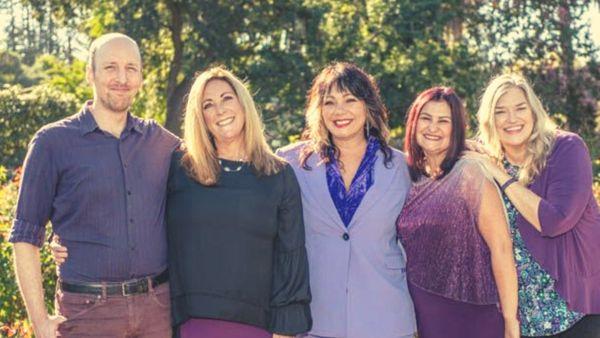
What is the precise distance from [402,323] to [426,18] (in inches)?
547

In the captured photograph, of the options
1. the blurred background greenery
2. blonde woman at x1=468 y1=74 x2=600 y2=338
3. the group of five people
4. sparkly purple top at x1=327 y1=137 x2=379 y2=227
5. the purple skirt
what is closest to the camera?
the group of five people

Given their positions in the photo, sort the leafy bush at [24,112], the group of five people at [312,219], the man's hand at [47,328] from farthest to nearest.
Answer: the leafy bush at [24,112] < the group of five people at [312,219] < the man's hand at [47,328]

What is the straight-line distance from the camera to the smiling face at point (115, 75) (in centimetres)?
424

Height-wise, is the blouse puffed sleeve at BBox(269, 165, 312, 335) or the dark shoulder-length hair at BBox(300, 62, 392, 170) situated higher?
the dark shoulder-length hair at BBox(300, 62, 392, 170)

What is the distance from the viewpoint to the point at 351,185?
4.61 metres

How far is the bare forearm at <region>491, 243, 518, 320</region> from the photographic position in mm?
4438

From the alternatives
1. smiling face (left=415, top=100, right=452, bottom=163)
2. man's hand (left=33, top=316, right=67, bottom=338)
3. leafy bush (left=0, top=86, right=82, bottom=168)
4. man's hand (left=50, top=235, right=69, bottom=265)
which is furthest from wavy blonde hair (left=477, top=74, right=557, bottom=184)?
leafy bush (left=0, top=86, right=82, bottom=168)

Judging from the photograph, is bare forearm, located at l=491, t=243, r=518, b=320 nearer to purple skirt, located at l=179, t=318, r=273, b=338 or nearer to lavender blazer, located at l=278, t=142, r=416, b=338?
lavender blazer, located at l=278, t=142, r=416, b=338

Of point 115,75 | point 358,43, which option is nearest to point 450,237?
point 115,75

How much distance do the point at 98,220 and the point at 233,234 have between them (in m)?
0.66

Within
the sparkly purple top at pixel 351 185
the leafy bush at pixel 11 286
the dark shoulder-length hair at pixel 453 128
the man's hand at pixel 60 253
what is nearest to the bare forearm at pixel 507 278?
the dark shoulder-length hair at pixel 453 128

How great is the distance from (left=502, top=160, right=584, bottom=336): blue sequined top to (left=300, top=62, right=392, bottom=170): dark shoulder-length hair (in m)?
0.75

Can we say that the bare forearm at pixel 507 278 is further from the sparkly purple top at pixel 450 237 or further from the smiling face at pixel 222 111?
the smiling face at pixel 222 111

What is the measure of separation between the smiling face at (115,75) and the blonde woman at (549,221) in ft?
6.16
